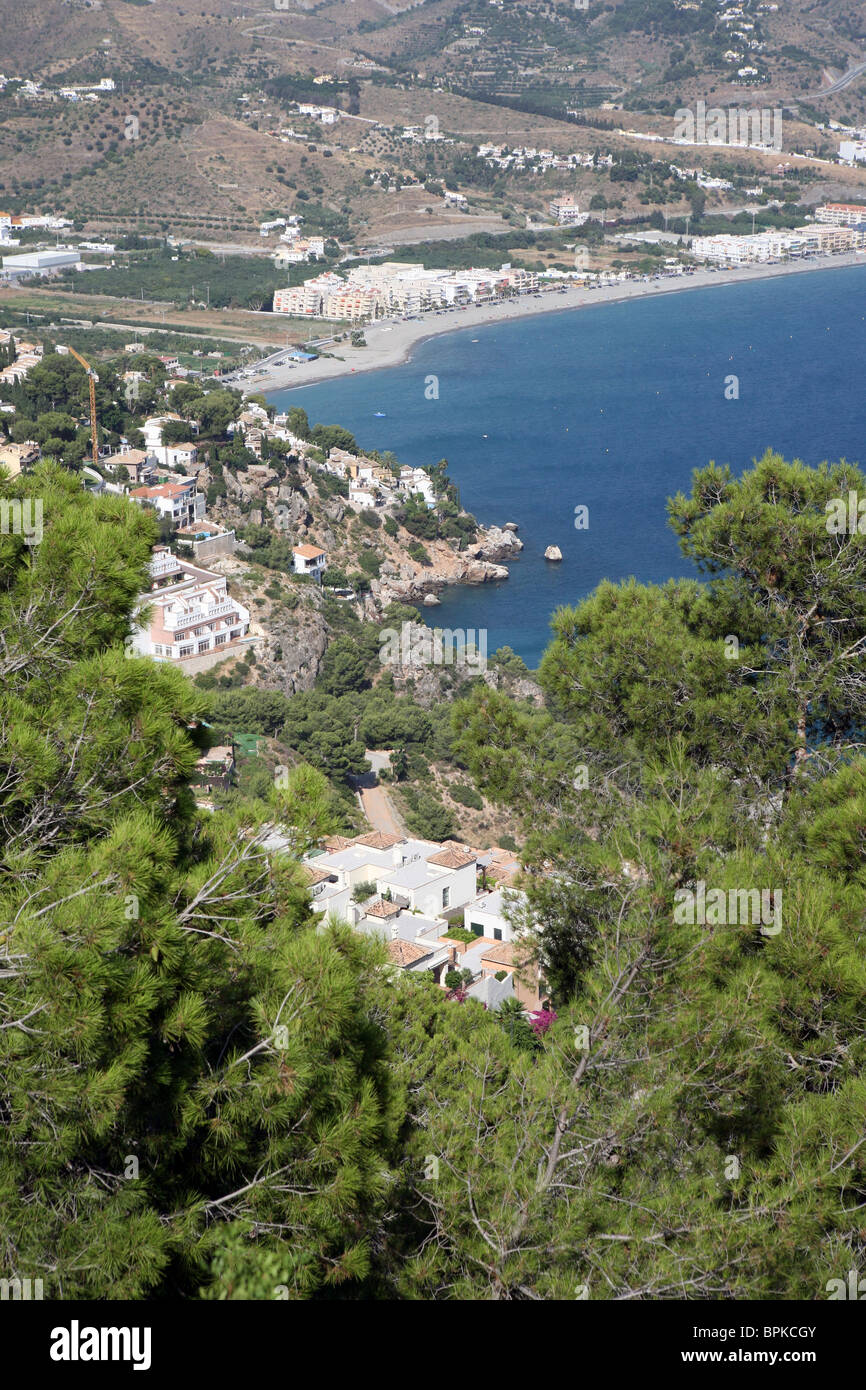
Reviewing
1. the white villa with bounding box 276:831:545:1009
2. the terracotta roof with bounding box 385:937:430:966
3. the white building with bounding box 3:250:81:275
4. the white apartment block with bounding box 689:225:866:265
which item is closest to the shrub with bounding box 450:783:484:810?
the white villa with bounding box 276:831:545:1009

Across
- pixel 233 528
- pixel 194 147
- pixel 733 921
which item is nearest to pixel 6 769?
pixel 733 921

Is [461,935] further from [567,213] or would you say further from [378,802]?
[567,213]

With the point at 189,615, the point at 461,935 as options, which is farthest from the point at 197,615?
the point at 461,935

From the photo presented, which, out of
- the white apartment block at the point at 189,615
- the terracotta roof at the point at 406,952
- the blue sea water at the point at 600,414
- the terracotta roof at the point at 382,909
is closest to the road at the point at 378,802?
the white apartment block at the point at 189,615

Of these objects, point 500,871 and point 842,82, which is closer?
point 500,871

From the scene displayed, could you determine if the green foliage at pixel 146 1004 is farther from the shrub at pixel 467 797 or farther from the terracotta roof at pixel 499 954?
the shrub at pixel 467 797
